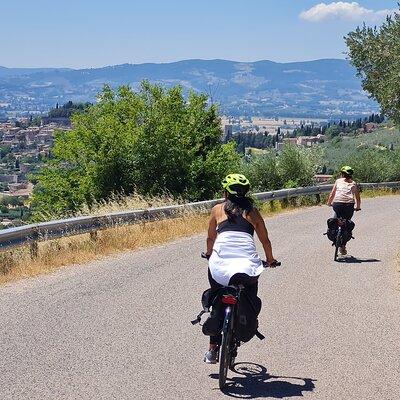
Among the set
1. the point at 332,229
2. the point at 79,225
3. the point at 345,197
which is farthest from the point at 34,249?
the point at 345,197

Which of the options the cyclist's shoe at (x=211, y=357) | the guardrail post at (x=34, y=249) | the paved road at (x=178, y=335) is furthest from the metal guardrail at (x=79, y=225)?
the cyclist's shoe at (x=211, y=357)

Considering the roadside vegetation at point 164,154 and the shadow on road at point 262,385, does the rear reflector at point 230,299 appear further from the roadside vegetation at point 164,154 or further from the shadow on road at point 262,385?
the roadside vegetation at point 164,154

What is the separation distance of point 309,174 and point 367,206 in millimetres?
5936

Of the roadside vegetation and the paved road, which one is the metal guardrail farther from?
the paved road

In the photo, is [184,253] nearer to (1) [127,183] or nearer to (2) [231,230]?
(2) [231,230]

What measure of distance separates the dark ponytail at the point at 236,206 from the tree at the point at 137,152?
18.0 meters

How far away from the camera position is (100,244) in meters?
14.5

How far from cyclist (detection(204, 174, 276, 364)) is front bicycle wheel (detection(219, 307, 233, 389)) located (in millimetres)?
282

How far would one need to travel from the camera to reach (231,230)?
6.37 metres

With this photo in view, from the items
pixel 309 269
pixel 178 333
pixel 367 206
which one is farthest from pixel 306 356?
pixel 367 206

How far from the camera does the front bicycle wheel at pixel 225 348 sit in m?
6.05

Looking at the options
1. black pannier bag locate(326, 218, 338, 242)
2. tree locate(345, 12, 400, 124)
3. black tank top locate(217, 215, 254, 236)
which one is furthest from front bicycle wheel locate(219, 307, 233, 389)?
tree locate(345, 12, 400, 124)

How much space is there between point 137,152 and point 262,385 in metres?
21.1

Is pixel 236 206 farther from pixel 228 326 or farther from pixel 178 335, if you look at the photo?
pixel 178 335
